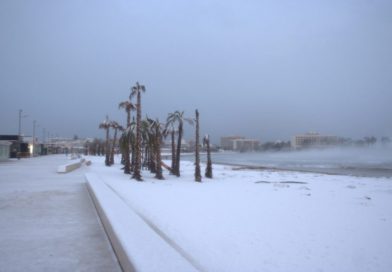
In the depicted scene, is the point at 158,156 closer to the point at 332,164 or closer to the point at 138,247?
the point at 138,247

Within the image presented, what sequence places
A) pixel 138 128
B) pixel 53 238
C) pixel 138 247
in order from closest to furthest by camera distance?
1. pixel 138 247
2. pixel 53 238
3. pixel 138 128

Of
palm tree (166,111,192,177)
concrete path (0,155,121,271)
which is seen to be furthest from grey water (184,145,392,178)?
concrete path (0,155,121,271)

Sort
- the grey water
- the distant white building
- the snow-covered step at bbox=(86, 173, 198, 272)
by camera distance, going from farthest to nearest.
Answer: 1. the distant white building
2. the grey water
3. the snow-covered step at bbox=(86, 173, 198, 272)

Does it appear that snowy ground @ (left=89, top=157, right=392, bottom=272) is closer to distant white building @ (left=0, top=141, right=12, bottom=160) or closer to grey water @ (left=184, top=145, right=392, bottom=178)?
grey water @ (left=184, top=145, right=392, bottom=178)

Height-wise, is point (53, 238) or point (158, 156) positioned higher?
point (158, 156)

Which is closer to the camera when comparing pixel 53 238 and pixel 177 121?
pixel 53 238

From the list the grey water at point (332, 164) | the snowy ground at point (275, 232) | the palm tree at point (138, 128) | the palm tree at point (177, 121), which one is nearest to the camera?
the snowy ground at point (275, 232)

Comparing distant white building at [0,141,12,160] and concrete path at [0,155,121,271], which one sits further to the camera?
distant white building at [0,141,12,160]

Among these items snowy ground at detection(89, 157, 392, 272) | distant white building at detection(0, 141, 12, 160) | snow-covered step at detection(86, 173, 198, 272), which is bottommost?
snowy ground at detection(89, 157, 392, 272)

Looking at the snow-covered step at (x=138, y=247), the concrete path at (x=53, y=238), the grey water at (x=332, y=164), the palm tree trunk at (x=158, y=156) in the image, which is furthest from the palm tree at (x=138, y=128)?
the grey water at (x=332, y=164)

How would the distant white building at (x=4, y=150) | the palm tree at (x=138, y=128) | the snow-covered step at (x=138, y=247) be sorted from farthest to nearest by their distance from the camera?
the distant white building at (x=4, y=150), the palm tree at (x=138, y=128), the snow-covered step at (x=138, y=247)

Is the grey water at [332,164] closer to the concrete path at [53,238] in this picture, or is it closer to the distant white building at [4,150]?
the concrete path at [53,238]

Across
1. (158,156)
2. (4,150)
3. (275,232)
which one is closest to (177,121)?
(158,156)

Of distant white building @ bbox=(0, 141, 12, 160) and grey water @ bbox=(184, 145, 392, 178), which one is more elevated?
distant white building @ bbox=(0, 141, 12, 160)
